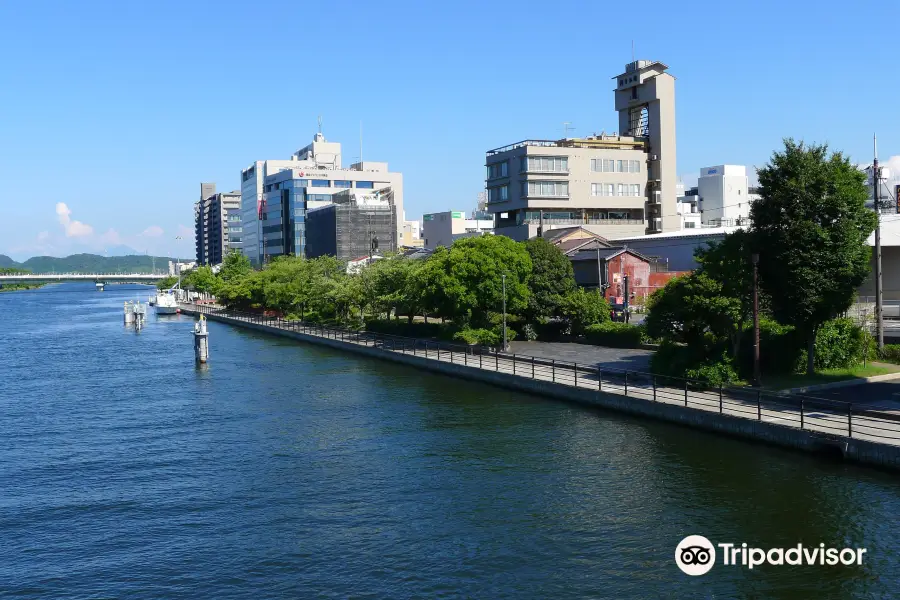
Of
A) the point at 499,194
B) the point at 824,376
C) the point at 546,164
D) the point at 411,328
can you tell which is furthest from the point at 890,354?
the point at 499,194

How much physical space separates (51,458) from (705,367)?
2716 centimetres

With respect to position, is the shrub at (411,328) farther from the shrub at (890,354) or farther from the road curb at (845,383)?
the road curb at (845,383)

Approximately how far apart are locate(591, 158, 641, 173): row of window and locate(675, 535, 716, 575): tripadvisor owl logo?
80247mm

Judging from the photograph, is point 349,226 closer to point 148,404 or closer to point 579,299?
point 579,299

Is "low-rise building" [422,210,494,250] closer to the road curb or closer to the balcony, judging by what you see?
the balcony

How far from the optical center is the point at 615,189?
98.9m

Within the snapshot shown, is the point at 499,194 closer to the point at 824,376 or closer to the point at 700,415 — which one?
the point at 824,376

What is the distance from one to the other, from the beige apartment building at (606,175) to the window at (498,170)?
12 centimetres

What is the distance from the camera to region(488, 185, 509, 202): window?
320ft

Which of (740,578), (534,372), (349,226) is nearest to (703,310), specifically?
(534,372)

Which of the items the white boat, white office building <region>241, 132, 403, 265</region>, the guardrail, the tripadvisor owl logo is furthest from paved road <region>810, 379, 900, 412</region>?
white office building <region>241, 132, 403, 265</region>

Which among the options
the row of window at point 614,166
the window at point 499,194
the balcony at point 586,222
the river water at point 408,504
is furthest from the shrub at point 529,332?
the row of window at point 614,166

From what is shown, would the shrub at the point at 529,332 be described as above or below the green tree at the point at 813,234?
below

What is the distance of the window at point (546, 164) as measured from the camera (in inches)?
3691
